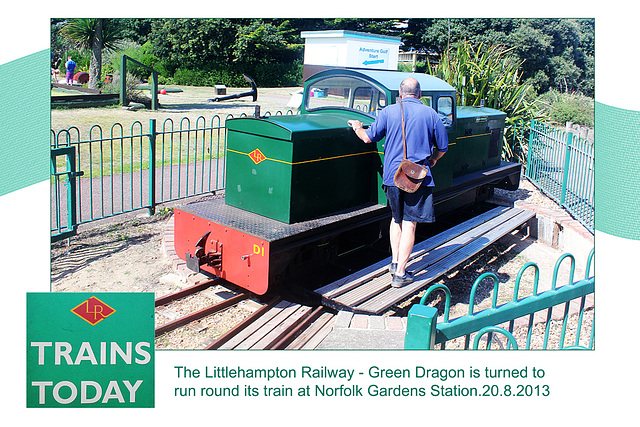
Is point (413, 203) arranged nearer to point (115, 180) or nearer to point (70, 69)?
point (115, 180)

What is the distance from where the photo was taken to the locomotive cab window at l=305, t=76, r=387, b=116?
18.6 ft

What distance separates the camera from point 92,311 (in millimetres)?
3307

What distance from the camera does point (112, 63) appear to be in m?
18.7

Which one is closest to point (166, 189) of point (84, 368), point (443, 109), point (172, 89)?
point (443, 109)

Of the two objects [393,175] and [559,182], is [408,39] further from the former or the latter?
[393,175]

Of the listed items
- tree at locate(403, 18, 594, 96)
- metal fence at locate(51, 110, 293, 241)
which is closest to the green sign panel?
metal fence at locate(51, 110, 293, 241)

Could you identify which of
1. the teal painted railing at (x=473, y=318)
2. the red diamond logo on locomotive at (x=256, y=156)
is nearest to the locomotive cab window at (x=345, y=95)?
the red diamond logo on locomotive at (x=256, y=156)

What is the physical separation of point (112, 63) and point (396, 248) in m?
16.6

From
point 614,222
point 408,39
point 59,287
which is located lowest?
point 59,287

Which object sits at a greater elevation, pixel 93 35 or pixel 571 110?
pixel 93 35

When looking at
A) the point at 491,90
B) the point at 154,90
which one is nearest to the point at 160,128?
the point at 154,90

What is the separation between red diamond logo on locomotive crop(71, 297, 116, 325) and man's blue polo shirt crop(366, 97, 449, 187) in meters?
2.69

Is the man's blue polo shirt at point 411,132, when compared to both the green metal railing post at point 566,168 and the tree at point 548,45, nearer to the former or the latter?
the green metal railing post at point 566,168

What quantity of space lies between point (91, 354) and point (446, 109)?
15.9 feet
